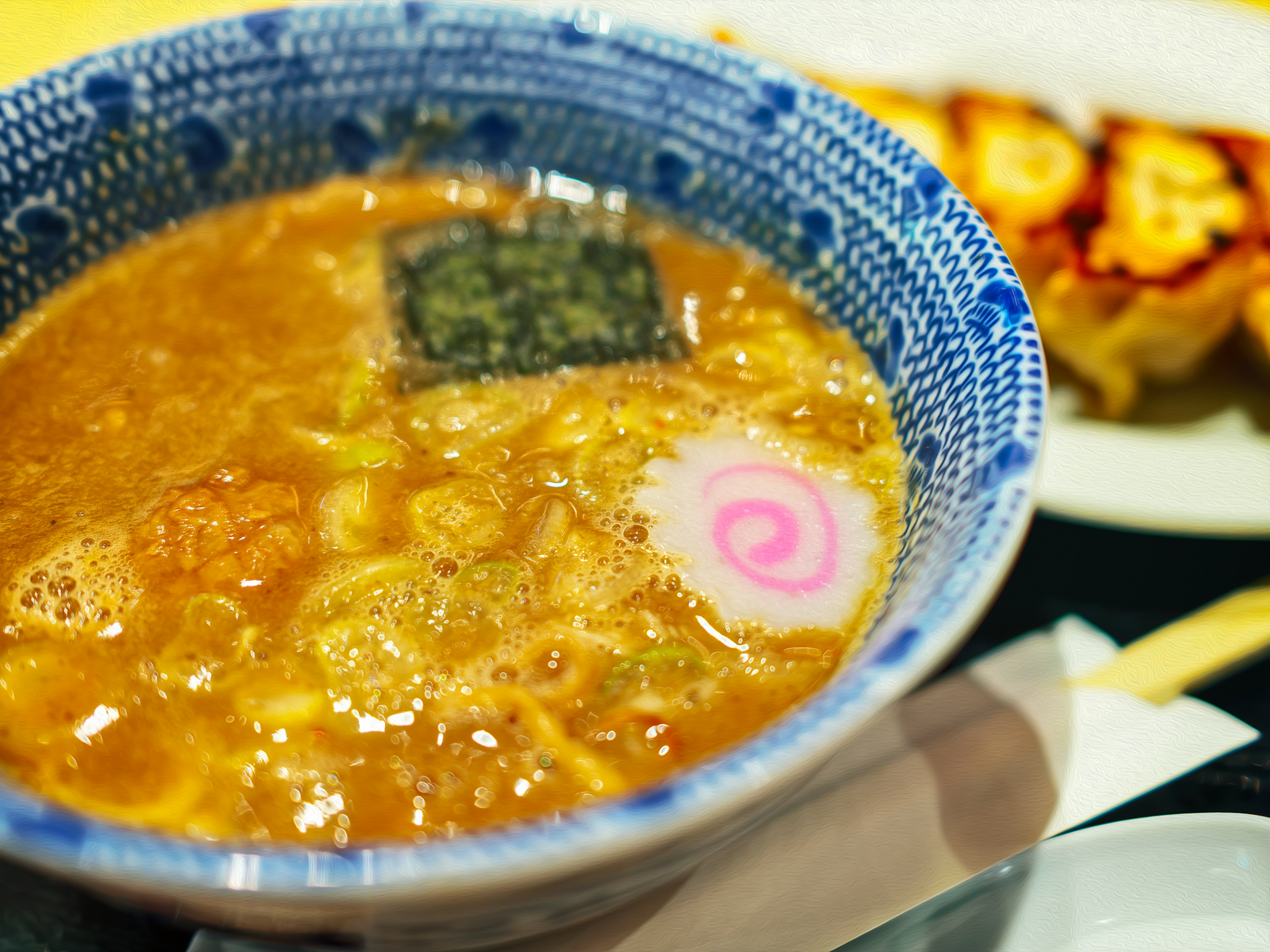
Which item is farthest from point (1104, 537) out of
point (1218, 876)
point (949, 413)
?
point (949, 413)

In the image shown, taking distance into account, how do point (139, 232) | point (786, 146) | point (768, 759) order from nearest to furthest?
point (768, 759) < point (786, 146) < point (139, 232)

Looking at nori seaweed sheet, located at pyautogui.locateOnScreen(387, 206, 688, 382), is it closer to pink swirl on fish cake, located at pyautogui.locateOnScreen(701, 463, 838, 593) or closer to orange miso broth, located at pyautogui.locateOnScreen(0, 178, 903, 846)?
orange miso broth, located at pyautogui.locateOnScreen(0, 178, 903, 846)

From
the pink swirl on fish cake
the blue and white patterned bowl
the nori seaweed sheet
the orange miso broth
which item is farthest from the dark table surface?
the nori seaweed sheet

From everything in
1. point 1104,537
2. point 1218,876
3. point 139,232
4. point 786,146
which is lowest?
point 1218,876

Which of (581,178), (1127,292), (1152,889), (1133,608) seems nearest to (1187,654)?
(1133,608)

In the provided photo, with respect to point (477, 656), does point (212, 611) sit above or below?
above

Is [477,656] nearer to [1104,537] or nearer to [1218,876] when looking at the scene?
[1218,876]

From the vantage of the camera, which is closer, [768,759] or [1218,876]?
[768,759]

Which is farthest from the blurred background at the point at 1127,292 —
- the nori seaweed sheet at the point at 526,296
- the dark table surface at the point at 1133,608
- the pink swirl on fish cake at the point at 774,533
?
the nori seaweed sheet at the point at 526,296
